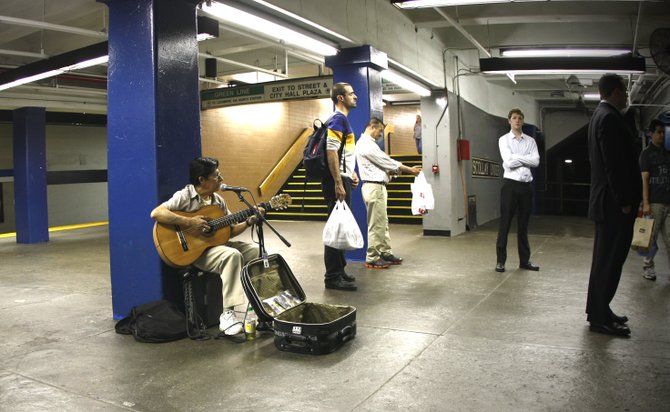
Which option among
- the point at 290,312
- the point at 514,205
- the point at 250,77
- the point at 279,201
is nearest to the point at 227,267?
the point at 290,312

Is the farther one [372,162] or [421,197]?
[421,197]

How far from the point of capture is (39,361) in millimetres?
3375

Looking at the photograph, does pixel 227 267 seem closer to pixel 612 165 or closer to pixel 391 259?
pixel 612 165

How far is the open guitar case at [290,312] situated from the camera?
11.0 feet

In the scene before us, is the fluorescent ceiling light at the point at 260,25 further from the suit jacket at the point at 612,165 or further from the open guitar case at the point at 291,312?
the suit jacket at the point at 612,165

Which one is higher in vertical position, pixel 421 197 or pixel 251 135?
pixel 251 135

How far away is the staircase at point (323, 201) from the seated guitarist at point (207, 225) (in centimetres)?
767

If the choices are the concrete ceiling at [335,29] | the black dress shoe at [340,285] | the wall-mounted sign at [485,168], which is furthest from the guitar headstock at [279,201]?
the wall-mounted sign at [485,168]

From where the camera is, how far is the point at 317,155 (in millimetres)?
5020

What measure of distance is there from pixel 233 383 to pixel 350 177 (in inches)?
110

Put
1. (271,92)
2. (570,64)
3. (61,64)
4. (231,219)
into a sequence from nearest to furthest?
(231,219)
(61,64)
(570,64)
(271,92)

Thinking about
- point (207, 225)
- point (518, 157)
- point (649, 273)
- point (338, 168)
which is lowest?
point (649, 273)

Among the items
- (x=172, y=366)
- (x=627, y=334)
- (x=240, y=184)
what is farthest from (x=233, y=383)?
(x=240, y=184)

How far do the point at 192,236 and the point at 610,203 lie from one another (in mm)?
2869
